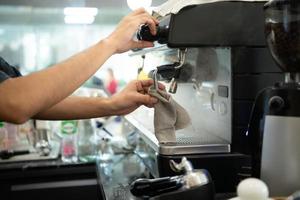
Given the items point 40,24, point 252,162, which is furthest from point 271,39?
point 40,24

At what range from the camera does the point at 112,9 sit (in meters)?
2.34

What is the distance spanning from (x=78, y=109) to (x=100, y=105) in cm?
6

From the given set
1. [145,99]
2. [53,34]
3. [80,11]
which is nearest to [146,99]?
[145,99]

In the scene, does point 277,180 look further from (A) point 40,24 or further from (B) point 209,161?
(A) point 40,24

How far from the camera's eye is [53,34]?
9.85 feet

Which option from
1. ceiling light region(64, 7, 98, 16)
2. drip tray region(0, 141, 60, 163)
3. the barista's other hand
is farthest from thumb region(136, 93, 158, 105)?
ceiling light region(64, 7, 98, 16)

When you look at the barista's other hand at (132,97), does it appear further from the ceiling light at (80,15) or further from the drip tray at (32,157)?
the ceiling light at (80,15)

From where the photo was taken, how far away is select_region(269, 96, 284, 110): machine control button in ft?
1.94

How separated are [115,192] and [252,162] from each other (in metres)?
0.36

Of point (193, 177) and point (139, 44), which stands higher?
point (139, 44)

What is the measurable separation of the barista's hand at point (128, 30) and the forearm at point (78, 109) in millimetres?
232

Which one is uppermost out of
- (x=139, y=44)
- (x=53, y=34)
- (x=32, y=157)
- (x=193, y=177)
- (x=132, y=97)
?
(x=53, y=34)

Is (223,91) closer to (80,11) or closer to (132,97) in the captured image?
(132,97)

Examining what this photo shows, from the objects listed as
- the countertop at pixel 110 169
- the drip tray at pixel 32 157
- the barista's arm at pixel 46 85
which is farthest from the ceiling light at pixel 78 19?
the barista's arm at pixel 46 85
